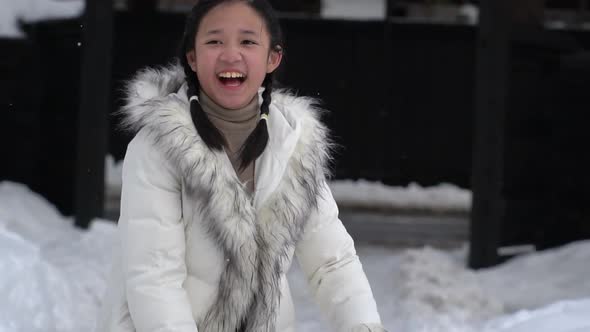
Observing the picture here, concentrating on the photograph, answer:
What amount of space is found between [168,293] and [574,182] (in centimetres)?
493

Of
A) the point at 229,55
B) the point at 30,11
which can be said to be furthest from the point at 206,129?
the point at 30,11

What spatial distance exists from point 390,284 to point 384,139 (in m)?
4.17

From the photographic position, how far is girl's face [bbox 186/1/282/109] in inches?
84.2

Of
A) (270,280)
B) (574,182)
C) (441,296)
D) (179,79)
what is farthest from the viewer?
(574,182)

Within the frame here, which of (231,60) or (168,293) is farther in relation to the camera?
(231,60)

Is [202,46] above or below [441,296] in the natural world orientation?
above

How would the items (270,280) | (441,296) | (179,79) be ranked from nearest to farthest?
(270,280), (179,79), (441,296)

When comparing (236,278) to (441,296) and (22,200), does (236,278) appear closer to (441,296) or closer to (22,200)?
(441,296)

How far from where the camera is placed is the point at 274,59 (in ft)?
7.57

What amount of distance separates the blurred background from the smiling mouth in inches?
85.0

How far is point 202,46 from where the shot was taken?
216 cm

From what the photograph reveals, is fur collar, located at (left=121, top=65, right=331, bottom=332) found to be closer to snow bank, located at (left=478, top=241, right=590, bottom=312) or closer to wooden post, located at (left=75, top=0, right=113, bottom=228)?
snow bank, located at (left=478, top=241, right=590, bottom=312)

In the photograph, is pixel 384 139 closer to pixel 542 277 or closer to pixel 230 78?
pixel 542 277

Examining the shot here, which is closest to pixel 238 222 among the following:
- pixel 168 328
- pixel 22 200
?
pixel 168 328
